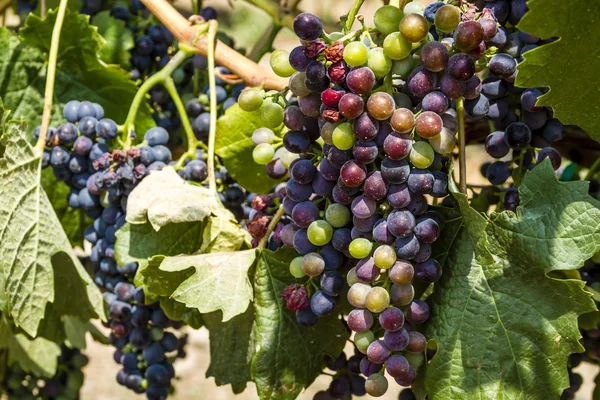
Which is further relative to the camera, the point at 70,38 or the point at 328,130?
the point at 70,38

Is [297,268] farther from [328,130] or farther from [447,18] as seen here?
[447,18]

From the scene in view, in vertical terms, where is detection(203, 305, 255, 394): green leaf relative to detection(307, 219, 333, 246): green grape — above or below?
below

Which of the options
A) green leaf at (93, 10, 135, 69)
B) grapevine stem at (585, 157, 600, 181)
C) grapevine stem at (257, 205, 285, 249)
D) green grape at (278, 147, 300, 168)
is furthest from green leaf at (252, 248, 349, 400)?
green leaf at (93, 10, 135, 69)

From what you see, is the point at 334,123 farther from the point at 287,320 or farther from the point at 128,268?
the point at 128,268

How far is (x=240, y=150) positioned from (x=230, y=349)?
0.31m

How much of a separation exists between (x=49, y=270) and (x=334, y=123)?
1.82ft

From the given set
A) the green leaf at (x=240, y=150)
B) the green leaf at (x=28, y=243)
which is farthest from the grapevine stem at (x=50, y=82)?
the green leaf at (x=240, y=150)

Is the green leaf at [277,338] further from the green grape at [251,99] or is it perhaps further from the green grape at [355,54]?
the green grape at [355,54]

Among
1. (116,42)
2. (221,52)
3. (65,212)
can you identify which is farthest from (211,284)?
(116,42)

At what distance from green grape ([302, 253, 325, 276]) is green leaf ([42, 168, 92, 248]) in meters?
0.63

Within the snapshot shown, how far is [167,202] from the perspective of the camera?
3.38 ft

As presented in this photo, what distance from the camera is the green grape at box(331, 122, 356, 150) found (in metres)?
0.79

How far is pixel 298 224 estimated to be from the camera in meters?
0.89

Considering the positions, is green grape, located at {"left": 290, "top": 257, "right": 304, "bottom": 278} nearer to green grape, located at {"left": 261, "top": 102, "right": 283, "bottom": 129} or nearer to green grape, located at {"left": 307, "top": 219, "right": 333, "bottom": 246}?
green grape, located at {"left": 307, "top": 219, "right": 333, "bottom": 246}
